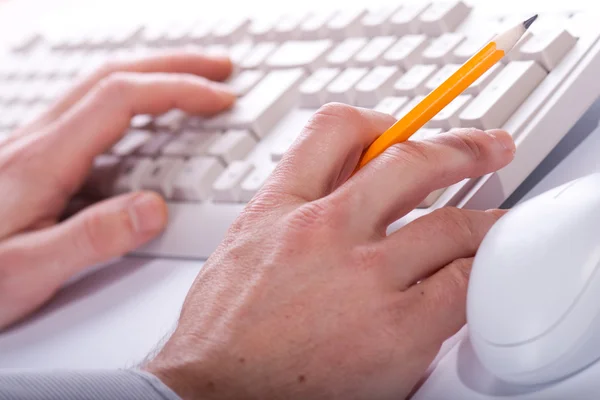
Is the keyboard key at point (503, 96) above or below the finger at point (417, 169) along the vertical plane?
above

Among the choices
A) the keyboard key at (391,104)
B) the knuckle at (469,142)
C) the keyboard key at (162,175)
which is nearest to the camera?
the knuckle at (469,142)

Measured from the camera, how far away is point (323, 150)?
0.49 meters

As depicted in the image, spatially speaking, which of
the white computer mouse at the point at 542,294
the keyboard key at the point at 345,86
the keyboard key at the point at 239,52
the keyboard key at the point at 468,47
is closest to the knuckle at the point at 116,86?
the keyboard key at the point at 239,52

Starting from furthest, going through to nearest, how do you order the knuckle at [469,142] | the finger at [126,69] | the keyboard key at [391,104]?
the finger at [126,69]
the keyboard key at [391,104]
the knuckle at [469,142]

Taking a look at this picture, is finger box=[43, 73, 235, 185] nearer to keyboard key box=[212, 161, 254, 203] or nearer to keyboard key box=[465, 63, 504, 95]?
keyboard key box=[212, 161, 254, 203]

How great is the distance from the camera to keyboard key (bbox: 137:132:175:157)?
0.73 meters

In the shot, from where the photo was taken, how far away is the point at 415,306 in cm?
43

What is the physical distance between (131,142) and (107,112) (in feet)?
0.13

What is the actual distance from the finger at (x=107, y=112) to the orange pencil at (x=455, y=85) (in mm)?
277

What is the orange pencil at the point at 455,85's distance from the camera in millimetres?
442

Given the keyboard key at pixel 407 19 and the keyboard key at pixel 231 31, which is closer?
the keyboard key at pixel 407 19

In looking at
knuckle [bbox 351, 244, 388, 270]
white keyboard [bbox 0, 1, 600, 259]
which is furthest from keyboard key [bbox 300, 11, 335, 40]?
knuckle [bbox 351, 244, 388, 270]

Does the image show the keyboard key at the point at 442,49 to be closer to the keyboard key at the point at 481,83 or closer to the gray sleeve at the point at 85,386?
the keyboard key at the point at 481,83

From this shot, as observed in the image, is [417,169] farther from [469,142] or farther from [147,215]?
[147,215]
